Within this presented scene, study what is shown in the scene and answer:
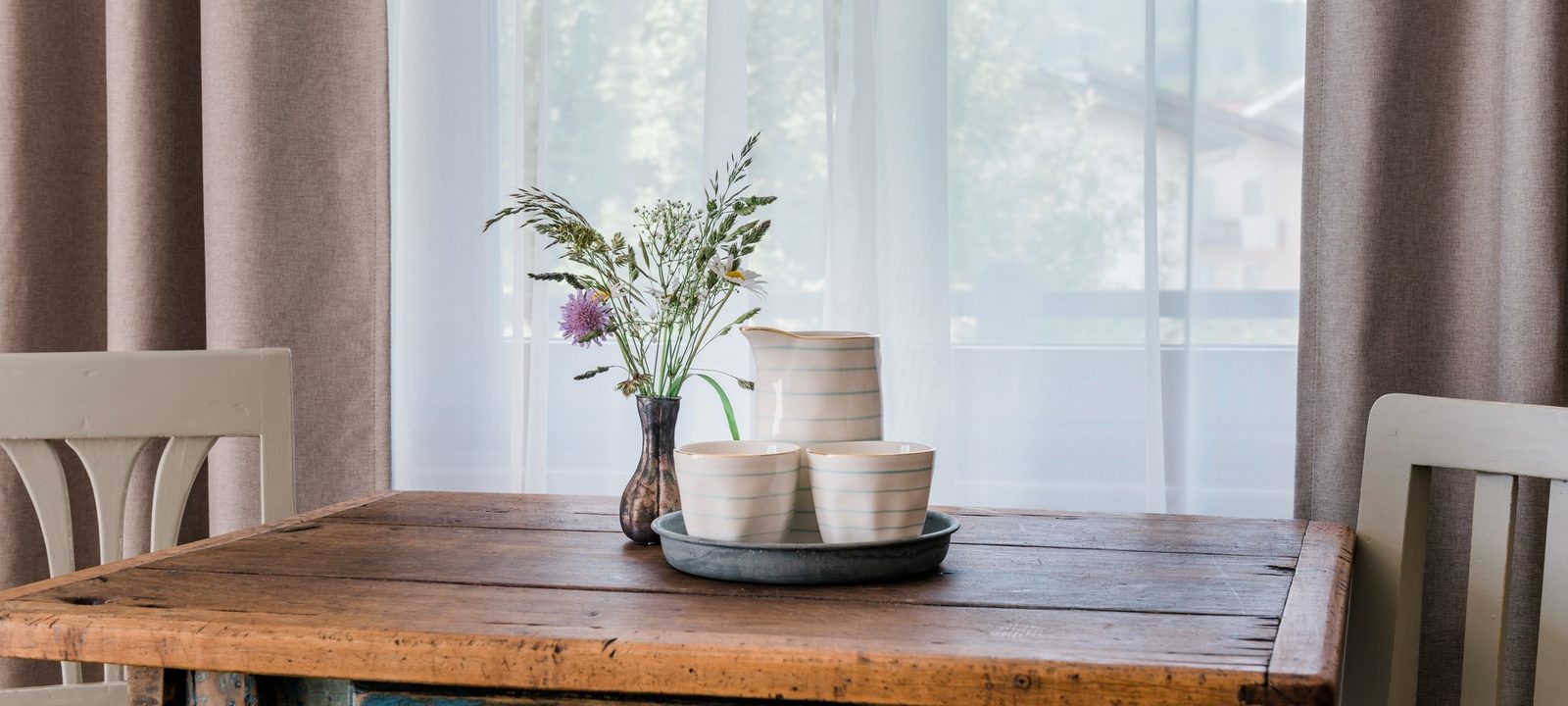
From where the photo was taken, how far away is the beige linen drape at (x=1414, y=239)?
1.51 meters

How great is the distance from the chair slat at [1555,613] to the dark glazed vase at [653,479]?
730 mm

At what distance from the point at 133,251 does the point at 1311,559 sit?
69.9 inches

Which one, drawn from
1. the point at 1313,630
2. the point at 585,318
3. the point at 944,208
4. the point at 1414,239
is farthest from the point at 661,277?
the point at 1414,239

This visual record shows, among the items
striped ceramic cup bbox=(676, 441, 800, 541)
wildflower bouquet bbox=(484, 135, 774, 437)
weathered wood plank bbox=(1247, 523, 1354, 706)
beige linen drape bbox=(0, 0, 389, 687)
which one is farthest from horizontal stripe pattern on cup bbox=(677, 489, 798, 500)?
beige linen drape bbox=(0, 0, 389, 687)

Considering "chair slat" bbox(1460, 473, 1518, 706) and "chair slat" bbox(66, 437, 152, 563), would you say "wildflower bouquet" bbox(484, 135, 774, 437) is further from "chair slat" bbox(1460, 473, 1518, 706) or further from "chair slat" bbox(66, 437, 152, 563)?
"chair slat" bbox(1460, 473, 1518, 706)

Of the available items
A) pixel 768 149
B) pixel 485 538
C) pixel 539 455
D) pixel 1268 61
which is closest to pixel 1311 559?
pixel 485 538

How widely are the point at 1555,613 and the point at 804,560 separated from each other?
642 millimetres

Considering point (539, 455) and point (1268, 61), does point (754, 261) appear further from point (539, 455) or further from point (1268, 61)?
point (1268, 61)

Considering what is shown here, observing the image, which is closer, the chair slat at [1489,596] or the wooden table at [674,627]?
the wooden table at [674,627]

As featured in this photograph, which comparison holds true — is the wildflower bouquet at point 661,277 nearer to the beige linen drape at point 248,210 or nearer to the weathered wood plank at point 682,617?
the weathered wood plank at point 682,617

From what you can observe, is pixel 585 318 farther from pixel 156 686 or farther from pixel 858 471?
pixel 156 686

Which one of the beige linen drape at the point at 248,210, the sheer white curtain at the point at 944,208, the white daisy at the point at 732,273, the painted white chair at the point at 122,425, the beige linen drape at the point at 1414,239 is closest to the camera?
the white daisy at the point at 732,273

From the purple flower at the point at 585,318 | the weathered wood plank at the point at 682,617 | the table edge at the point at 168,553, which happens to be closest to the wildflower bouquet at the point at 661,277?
the purple flower at the point at 585,318

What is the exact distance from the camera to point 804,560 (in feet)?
2.84
